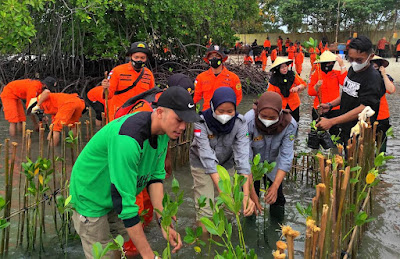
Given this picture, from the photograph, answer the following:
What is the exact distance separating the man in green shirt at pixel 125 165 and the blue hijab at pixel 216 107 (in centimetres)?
86

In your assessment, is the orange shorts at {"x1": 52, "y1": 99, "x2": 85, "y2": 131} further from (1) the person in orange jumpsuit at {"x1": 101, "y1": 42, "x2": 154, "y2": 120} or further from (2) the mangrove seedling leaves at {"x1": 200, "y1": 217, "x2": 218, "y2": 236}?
(2) the mangrove seedling leaves at {"x1": 200, "y1": 217, "x2": 218, "y2": 236}

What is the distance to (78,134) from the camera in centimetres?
383

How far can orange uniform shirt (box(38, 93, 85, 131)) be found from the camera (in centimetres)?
636

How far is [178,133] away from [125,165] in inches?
13.4

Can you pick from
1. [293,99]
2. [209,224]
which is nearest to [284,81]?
[293,99]

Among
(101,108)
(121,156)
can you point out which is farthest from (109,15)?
(121,156)

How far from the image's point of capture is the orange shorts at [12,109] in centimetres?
722

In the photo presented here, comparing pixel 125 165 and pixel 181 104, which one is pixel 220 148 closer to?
pixel 181 104

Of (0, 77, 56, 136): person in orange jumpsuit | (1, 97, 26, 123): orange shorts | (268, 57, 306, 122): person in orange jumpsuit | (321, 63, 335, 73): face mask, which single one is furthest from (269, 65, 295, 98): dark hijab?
(1, 97, 26, 123): orange shorts

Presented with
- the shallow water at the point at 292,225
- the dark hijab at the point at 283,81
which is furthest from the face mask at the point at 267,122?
the dark hijab at the point at 283,81

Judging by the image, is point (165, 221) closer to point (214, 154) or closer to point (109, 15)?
point (214, 154)

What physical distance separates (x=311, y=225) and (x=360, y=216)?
3.08 ft

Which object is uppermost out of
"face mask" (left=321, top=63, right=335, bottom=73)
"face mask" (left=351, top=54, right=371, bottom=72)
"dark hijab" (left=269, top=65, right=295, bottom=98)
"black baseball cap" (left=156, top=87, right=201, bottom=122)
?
"face mask" (left=321, top=63, right=335, bottom=73)

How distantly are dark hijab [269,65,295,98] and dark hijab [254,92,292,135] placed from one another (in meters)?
2.42
